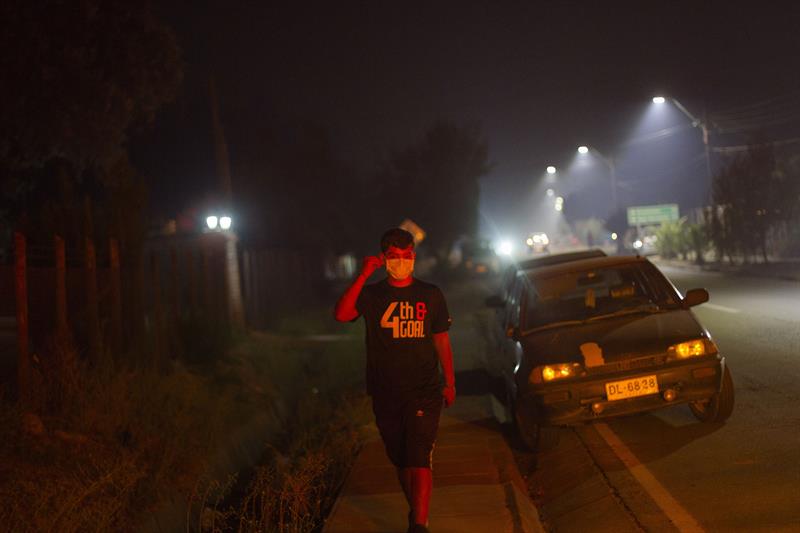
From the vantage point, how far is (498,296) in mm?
10500

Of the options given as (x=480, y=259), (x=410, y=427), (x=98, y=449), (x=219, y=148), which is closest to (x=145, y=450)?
(x=98, y=449)

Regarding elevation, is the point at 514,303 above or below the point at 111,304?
below

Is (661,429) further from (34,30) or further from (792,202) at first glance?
(792,202)

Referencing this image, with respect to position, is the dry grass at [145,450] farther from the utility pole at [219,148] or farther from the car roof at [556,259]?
the utility pole at [219,148]

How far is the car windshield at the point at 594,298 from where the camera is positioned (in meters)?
7.97

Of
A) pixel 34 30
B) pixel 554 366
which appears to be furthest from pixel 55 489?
pixel 34 30

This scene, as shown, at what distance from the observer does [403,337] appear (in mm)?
4738

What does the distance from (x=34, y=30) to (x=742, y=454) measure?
11731 millimetres

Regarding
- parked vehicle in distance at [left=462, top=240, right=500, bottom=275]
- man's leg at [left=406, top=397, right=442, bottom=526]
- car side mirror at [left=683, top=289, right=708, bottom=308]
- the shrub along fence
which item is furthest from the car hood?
parked vehicle in distance at [left=462, top=240, right=500, bottom=275]

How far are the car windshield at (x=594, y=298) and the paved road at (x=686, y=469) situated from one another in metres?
1.06

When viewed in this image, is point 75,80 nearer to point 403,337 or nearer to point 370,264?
point 370,264

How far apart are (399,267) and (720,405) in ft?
12.8

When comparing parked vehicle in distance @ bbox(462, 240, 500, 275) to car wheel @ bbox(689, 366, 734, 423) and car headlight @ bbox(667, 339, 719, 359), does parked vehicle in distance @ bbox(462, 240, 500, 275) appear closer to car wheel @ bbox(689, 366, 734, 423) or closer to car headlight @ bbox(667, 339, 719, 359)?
car wheel @ bbox(689, 366, 734, 423)

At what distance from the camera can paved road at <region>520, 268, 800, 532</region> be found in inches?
209
